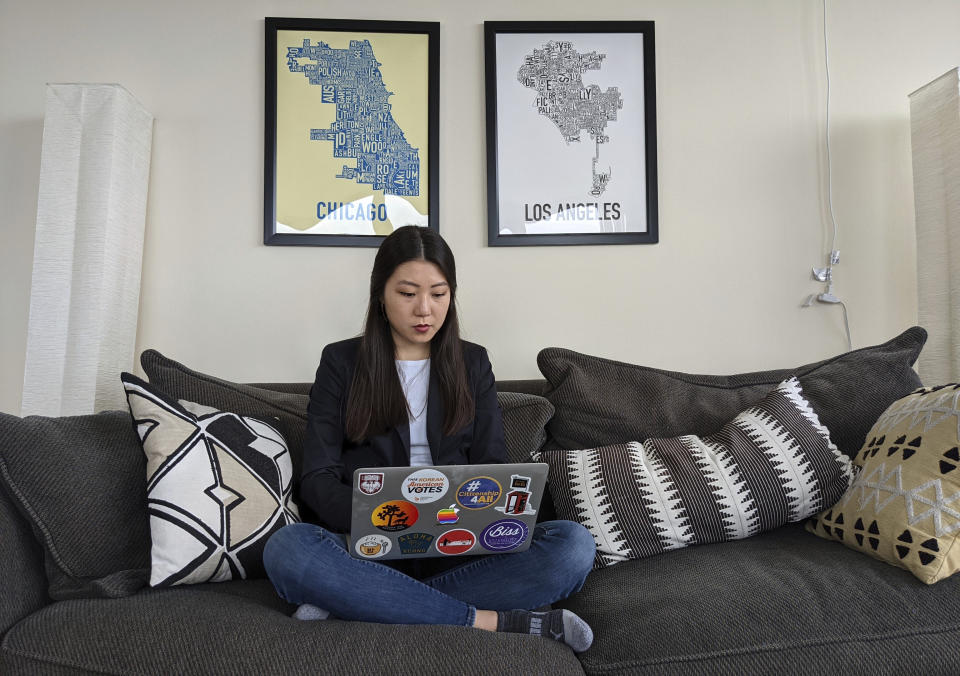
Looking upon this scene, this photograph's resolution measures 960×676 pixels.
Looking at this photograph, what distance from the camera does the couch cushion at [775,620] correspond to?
1.17 metres

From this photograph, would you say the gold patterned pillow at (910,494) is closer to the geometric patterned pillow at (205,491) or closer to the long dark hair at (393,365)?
the long dark hair at (393,365)

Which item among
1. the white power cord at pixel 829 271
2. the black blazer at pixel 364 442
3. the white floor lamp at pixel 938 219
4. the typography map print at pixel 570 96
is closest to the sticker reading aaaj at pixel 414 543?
the black blazer at pixel 364 442

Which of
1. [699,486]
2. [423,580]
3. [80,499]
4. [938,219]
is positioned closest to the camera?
[80,499]

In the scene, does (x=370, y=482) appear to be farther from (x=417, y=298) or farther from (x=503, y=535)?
(x=417, y=298)

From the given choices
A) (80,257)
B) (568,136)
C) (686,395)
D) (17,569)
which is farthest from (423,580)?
(568,136)

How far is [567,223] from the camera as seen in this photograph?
7.53 feet

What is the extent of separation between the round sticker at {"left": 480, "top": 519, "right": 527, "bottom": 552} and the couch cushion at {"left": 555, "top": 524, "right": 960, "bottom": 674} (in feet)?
0.61

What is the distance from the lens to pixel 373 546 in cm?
127

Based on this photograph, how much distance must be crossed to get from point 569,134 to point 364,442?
1251 millimetres

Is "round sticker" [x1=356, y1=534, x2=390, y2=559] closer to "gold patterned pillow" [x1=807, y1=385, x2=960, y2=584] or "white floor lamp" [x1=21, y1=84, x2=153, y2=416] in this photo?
"gold patterned pillow" [x1=807, y1=385, x2=960, y2=584]

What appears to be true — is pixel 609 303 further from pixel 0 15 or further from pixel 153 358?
pixel 0 15

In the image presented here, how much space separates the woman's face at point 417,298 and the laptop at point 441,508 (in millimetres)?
537

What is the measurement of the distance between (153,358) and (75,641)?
2.62 feet

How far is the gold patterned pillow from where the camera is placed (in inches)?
53.0
